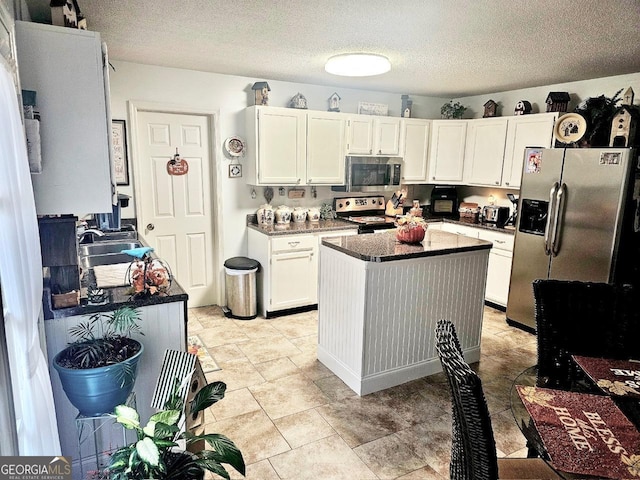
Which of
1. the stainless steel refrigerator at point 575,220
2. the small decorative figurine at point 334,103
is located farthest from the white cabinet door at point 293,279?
the stainless steel refrigerator at point 575,220

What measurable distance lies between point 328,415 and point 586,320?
63.3 inches

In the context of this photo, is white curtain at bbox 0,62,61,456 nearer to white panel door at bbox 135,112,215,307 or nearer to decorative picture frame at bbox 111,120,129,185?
decorative picture frame at bbox 111,120,129,185

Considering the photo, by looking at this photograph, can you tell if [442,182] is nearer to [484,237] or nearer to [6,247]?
[484,237]

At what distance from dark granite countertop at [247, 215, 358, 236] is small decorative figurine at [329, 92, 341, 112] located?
130 cm

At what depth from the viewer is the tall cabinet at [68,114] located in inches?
68.8

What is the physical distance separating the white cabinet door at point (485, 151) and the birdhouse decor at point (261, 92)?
2.54m

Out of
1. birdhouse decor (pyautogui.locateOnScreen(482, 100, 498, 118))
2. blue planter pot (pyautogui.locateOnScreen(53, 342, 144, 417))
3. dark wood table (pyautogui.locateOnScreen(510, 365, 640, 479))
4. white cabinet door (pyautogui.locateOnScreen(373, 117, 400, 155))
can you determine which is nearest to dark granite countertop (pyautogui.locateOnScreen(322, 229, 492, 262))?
dark wood table (pyautogui.locateOnScreen(510, 365, 640, 479))

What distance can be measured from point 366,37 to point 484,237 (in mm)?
2820

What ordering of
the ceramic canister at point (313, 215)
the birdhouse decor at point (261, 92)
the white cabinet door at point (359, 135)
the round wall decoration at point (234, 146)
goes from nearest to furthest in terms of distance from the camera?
1. the birdhouse decor at point (261, 92)
2. the round wall decoration at point (234, 146)
3. the white cabinet door at point (359, 135)
4. the ceramic canister at point (313, 215)

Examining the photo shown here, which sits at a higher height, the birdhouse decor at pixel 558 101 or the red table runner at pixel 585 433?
the birdhouse decor at pixel 558 101

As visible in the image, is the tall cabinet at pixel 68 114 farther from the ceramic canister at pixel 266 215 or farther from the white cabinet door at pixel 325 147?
the white cabinet door at pixel 325 147

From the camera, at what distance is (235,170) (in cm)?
445

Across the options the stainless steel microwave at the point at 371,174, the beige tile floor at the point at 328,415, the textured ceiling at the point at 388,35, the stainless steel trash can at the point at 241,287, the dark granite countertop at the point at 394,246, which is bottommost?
the beige tile floor at the point at 328,415
